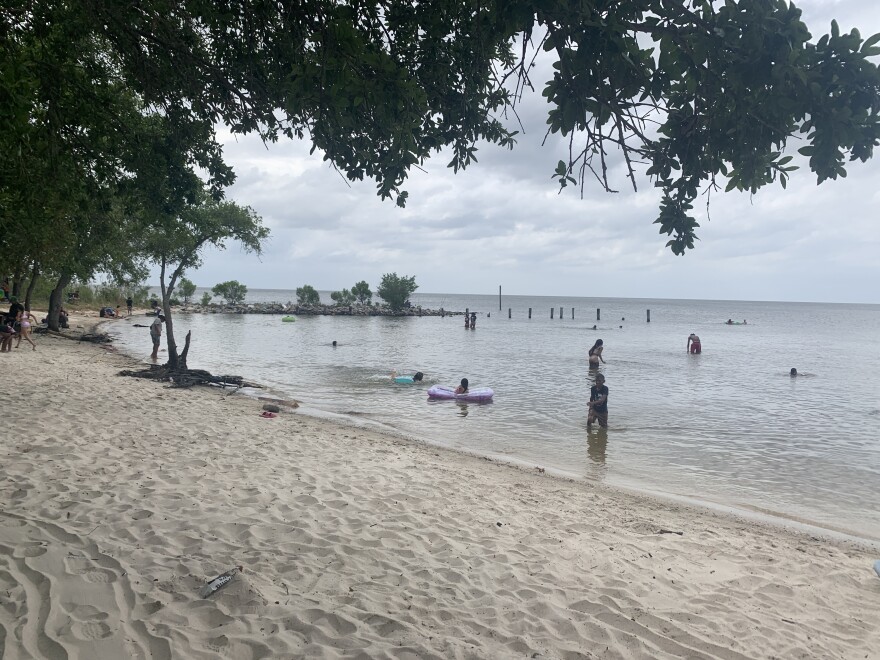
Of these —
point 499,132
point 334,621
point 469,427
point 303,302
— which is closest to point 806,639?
point 334,621

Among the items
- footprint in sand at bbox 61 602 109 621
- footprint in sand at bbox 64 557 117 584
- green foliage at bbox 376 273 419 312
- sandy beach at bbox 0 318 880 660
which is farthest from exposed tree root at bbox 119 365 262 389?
green foliage at bbox 376 273 419 312

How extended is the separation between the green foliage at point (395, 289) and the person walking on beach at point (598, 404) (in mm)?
66119

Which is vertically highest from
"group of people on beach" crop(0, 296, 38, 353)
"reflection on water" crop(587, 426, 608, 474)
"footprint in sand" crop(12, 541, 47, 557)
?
"group of people on beach" crop(0, 296, 38, 353)

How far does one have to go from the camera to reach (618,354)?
121ft

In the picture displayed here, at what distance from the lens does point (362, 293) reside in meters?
87.9

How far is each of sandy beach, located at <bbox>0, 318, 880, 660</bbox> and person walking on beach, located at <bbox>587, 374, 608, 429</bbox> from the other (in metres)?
5.35

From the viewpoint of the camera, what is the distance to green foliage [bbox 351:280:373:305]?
87.6 metres

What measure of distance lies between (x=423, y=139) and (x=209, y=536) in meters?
3.99

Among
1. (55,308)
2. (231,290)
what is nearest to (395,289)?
(231,290)

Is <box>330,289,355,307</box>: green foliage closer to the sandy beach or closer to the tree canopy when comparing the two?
the sandy beach

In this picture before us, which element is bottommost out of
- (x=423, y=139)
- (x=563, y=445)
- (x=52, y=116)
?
(x=563, y=445)

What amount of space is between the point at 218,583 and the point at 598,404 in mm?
11333

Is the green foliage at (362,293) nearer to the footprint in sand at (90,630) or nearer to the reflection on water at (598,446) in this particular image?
the reflection on water at (598,446)

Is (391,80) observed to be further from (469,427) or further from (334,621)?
(469,427)
